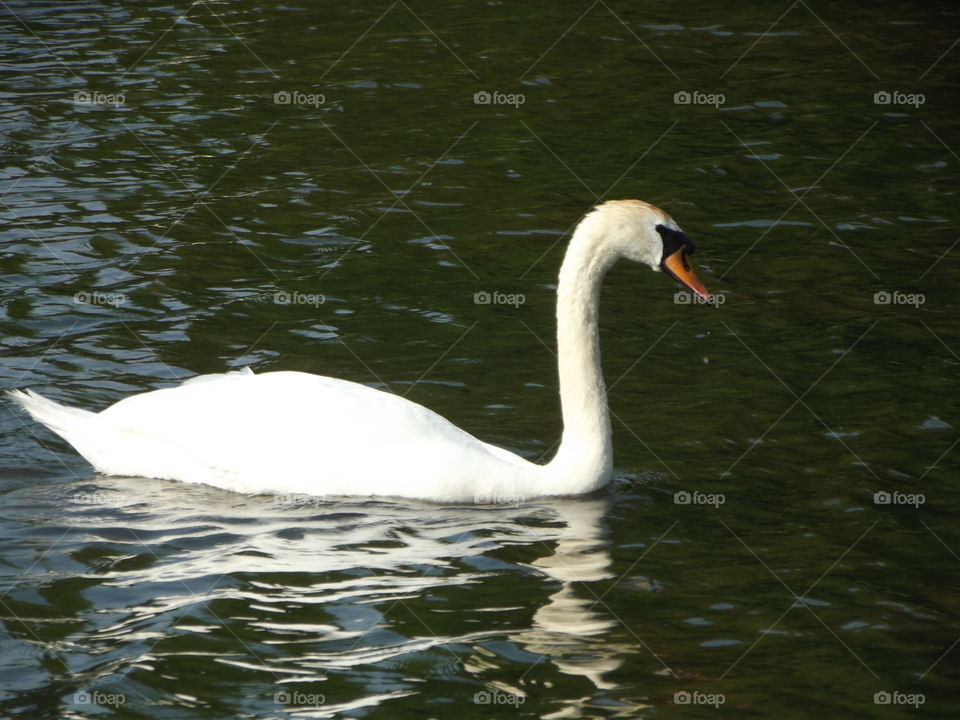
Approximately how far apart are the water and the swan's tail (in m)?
0.23

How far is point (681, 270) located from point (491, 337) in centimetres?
235

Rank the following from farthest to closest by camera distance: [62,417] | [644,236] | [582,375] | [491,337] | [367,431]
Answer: [491,337], [62,417], [582,375], [644,236], [367,431]

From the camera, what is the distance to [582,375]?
802cm

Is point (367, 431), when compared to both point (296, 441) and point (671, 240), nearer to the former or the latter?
point (296, 441)

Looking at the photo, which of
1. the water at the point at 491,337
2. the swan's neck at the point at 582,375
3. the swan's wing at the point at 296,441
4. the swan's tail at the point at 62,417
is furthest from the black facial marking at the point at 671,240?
the swan's tail at the point at 62,417

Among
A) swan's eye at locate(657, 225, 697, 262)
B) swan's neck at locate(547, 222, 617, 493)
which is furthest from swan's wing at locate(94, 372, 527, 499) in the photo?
swan's eye at locate(657, 225, 697, 262)

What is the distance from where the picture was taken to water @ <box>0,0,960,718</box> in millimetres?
6230

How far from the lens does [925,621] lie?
6.62 meters

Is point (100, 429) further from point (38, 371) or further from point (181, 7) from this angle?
point (181, 7)

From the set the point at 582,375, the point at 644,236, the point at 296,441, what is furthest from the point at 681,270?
the point at 296,441

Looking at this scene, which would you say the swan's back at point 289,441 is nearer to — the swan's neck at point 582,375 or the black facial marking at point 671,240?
the swan's neck at point 582,375

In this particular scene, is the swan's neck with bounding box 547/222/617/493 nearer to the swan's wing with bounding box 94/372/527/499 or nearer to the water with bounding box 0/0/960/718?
the water with bounding box 0/0/960/718

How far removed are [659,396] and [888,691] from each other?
3454mm

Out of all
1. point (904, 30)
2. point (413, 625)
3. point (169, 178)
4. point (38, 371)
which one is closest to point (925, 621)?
point (413, 625)
